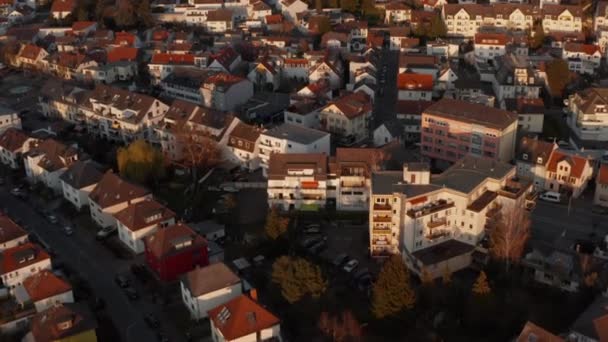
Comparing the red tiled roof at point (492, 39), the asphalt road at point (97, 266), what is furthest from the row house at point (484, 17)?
the asphalt road at point (97, 266)

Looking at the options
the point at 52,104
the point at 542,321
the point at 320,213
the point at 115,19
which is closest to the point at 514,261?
the point at 542,321

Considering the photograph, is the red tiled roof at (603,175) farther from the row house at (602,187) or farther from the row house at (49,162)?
the row house at (49,162)

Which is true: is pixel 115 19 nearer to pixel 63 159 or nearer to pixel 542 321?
pixel 63 159

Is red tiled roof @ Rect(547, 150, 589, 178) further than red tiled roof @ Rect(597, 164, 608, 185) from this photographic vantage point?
Yes

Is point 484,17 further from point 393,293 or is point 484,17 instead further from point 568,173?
point 393,293

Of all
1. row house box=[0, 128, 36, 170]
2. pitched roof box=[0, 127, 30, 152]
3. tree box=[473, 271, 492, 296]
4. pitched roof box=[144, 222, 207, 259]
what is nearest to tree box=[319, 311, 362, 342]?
tree box=[473, 271, 492, 296]

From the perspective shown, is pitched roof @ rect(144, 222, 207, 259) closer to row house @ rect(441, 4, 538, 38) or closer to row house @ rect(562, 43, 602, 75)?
row house @ rect(562, 43, 602, 75)
